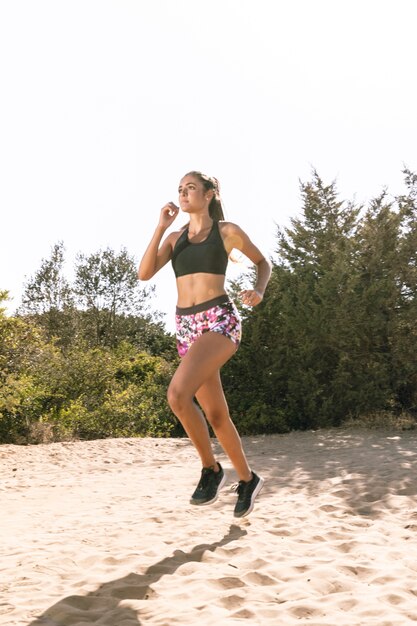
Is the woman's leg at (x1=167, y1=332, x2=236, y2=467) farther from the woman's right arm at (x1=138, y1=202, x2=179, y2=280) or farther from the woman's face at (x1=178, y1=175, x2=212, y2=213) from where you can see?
the woman's face at (x1=178, y1=175, x2=212, y2=213)

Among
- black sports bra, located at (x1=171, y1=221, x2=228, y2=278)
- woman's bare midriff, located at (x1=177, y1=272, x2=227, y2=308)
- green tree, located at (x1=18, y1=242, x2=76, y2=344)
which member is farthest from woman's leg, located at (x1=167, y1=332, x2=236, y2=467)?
green tree, located at (x1=18, y1=242, x2=76, y2=344)

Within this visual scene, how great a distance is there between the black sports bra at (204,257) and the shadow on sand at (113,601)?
73.2 inches

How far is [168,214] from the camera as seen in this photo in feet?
14.9

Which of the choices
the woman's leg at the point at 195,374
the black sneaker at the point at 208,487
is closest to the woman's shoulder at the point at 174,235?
the woman's leg at the point at 195,374

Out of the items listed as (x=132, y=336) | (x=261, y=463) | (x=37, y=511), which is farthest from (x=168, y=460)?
(x=132, y=336)

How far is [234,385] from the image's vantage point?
13.7 meters

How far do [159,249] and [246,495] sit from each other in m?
1.85

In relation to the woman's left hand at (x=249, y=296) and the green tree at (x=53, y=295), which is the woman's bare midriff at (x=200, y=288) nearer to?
the woman's left hand at (x=249, y=296)

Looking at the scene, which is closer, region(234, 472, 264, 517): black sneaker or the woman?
the woman

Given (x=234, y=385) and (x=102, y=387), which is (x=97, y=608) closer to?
(x=234, y=385)

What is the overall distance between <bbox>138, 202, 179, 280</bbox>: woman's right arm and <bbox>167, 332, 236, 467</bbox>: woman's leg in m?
0.68

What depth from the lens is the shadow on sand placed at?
3266 mm

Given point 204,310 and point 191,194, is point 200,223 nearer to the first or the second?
point 191,194

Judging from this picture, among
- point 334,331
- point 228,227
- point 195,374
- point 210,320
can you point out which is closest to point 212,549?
point 195,374
